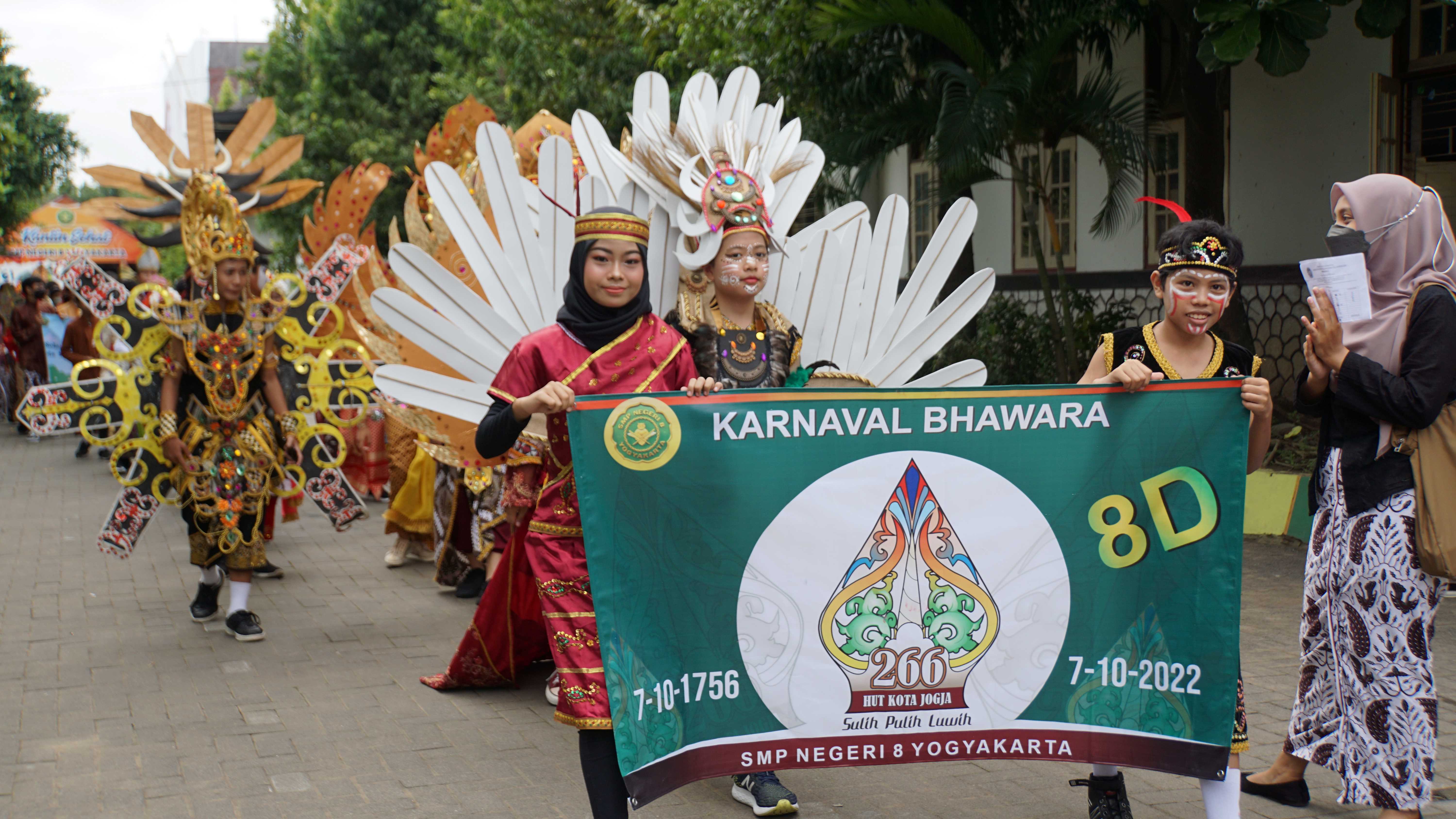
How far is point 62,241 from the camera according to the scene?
3994 cm

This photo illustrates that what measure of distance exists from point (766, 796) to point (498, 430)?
4.80 feet

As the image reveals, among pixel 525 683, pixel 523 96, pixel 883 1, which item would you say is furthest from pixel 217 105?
pixel 525 683

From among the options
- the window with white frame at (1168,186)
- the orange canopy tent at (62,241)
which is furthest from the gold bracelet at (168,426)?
the orange canopy tent at (62,241)

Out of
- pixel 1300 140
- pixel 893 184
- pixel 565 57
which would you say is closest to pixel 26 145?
pixel 565 57

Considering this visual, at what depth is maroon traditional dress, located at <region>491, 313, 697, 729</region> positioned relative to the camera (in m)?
3.26

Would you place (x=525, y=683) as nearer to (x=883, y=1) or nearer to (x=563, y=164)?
(x=563, y=164)

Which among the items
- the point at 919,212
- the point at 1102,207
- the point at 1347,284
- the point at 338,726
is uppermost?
the point at 919,212

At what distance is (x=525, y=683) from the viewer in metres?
5.39

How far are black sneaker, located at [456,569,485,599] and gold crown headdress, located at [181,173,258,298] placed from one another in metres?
2.13

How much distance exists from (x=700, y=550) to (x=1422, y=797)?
2118 millimetres

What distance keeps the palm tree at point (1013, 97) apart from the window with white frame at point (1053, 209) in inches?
93.8

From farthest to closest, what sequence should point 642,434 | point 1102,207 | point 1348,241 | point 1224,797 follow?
point 1102,207 → point 1348,241 → point 1224,797 → point 642,434

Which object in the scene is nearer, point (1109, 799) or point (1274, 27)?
point (1109, 799)

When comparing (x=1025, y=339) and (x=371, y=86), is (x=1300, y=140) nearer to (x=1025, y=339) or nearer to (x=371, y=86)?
(x=1025, y=339)
